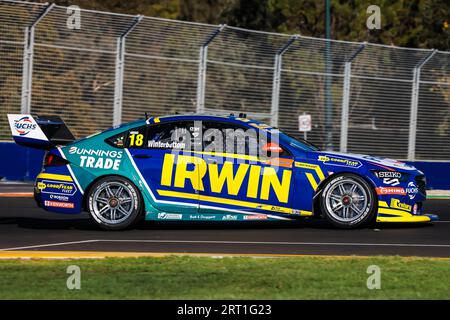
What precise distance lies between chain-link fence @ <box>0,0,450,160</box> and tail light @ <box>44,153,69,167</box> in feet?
31.6

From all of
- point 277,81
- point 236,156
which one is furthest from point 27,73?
point 236,156

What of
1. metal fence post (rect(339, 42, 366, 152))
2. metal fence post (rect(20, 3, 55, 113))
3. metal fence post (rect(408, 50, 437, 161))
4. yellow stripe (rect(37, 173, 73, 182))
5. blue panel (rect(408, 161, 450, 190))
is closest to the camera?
yellow stripe (rect(37, 173, 73, 182))

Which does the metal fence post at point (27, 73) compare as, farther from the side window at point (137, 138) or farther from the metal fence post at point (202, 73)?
the side window at point (137, 138)

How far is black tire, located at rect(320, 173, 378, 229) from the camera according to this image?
12570mm

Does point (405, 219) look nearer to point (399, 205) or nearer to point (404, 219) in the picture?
point (404, 219)

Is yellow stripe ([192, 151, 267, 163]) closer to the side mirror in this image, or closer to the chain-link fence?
the side mirror

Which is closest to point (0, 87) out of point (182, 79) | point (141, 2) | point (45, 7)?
point (45, 7)

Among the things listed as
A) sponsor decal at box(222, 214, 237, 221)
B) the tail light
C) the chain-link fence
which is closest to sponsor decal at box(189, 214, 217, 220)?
sponsor decal at box(222, 214, 237, 221)

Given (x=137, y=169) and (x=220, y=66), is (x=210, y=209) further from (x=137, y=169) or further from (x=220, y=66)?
(x=220, y=66)

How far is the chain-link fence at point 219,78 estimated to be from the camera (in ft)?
73.9

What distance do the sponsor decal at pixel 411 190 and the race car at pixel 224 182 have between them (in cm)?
1

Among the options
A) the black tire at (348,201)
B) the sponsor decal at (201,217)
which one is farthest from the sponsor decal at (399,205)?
the sponsor decal at (201,217)

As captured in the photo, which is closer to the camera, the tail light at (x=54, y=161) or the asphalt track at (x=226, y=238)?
the asphalt track at (x=226, y=238)
